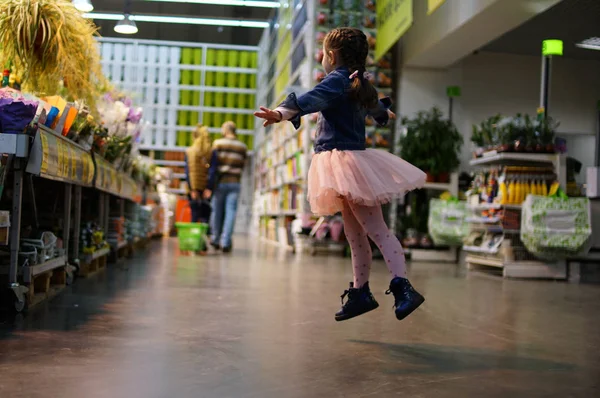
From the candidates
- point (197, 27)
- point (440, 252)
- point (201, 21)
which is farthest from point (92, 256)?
point (197, 27)

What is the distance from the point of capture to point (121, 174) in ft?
20.3

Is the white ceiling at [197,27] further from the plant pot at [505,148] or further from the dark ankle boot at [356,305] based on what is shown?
the dark ankle boot at [356,305]

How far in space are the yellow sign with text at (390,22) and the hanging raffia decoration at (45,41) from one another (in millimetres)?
4266

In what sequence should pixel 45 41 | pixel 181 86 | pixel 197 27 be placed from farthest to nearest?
pixel 181 86, pixel 197 27, pixel 45 41

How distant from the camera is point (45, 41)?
4.12 metres

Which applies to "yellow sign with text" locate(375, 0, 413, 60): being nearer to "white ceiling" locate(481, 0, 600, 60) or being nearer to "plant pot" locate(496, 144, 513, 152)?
"white ceiling" locate(481, 0, 600, 60)

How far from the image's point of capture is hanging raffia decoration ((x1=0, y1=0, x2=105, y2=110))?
13.1ft

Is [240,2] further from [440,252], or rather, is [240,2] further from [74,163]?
[74,163]

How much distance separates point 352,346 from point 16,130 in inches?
62.8

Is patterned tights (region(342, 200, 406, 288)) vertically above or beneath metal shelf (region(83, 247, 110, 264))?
above

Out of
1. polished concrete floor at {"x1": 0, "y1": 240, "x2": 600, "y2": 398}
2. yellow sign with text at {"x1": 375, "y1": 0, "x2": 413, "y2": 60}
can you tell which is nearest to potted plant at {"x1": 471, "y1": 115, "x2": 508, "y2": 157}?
yellow sign with text at {"x1": 375, "y1": 0, "x2": 413, "y2": 60}

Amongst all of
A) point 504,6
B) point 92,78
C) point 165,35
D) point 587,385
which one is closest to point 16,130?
point 92,78

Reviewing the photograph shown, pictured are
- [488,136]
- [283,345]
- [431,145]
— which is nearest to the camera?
[283,345]

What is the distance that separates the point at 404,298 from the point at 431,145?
6516 millimetres
